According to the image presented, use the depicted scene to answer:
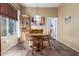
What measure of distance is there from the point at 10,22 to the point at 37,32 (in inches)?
49.6

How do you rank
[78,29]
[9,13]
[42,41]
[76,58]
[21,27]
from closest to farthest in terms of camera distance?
[76,58], [78,29], [9,13], [42,41], [21,27]

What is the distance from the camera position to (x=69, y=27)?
5.56 m

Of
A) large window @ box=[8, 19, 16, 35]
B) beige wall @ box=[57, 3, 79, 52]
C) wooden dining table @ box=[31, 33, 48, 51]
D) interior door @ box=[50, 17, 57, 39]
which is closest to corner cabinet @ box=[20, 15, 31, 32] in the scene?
large window @ box=[8, 19, 16, 35]

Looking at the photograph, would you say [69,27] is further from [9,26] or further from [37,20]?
[9,26]

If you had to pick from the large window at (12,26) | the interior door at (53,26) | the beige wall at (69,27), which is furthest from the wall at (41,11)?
the large window at (12,26)

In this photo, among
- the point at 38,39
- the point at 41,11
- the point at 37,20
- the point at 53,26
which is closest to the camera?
the point at 38,39

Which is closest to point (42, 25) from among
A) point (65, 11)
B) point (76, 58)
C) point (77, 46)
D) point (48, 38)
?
point (48, 38)

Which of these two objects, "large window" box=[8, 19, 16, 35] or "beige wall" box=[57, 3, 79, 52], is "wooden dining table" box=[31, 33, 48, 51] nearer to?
"large window" box=[8, 19, 16, 35]

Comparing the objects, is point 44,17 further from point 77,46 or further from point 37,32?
point 77,46

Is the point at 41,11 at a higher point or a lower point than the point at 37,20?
higher

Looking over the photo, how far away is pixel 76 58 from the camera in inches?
111

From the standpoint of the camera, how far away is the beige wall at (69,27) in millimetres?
4809

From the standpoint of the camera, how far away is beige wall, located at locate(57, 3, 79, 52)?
481 centimetres

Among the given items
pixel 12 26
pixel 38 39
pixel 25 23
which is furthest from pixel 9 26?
pixel 38 39
